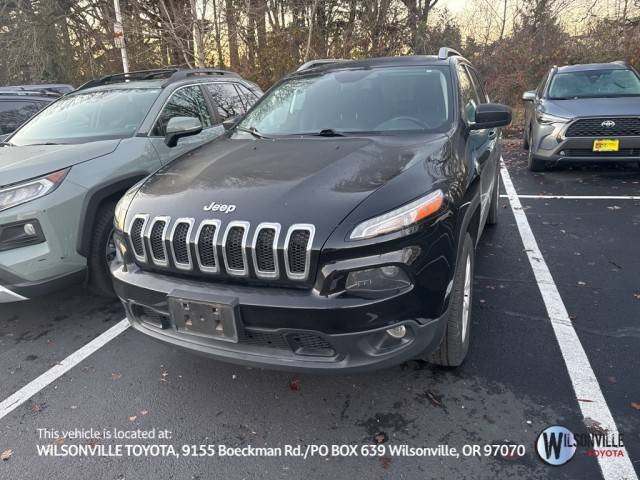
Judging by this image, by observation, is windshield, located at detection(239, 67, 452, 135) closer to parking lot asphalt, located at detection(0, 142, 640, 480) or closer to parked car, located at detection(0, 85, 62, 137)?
A: parking lot asphalt, located at detection(0, 142, 640, 480)

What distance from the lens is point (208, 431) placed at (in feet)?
8.20

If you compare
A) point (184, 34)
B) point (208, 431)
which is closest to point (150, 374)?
point (208, 431)

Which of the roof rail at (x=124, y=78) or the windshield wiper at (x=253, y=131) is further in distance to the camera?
the roof rail at (x=124, y=78)

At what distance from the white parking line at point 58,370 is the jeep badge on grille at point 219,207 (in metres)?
1.63

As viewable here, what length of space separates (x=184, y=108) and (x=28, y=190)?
6.14ft

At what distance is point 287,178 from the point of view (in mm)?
2508

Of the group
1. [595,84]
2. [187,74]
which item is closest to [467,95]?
[187,74]

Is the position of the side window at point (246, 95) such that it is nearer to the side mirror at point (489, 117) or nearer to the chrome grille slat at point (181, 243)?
the side mirror at point (489, 117)

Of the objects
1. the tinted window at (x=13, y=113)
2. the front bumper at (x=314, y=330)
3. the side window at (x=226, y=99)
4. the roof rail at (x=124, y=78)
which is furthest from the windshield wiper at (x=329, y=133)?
the tinted window at (x=13, y=113)

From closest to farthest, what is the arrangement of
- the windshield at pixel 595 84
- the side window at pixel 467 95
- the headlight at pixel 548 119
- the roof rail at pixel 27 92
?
the side window at pixel 467 95
the roof rail at pixel 27 92
the headlight at pixel 548 119
the windshield at pixel 595 84

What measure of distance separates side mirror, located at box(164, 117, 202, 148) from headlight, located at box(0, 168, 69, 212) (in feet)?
3.36

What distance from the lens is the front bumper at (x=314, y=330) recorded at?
2.13 metres

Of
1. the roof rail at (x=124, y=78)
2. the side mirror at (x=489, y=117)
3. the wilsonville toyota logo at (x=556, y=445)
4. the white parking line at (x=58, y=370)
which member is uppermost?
the roof rail at (x=124, y=78)

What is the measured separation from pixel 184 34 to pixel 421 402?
1449cm
